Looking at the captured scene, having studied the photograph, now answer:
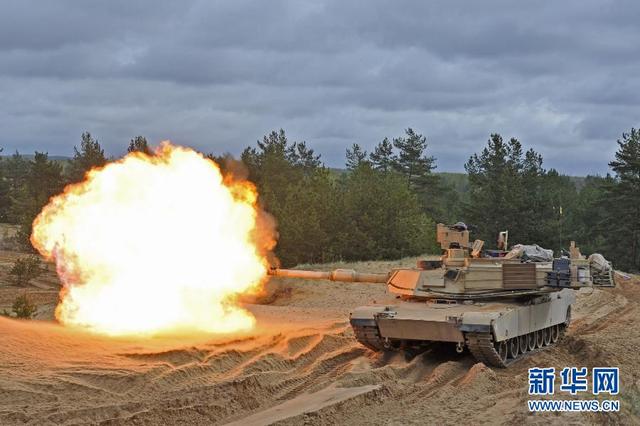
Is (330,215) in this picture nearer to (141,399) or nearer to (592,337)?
(592,337)

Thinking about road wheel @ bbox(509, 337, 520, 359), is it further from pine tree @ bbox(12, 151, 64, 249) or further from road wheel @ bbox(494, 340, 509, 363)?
pine tree @ bbox(12, 151, 64, 249)

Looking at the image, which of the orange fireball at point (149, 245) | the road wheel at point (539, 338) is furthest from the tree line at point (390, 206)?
the road wheel at point (539, 338)

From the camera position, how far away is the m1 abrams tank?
12953 mm

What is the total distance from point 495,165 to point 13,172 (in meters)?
50.5

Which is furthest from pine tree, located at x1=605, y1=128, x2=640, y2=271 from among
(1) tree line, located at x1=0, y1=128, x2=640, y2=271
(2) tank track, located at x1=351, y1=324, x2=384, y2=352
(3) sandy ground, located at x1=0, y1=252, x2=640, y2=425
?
(2) tank track, located at x1=351, y1=324, x2=384, y2=352

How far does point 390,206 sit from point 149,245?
2238 cm

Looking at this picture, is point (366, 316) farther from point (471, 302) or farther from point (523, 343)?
point (523, 343)

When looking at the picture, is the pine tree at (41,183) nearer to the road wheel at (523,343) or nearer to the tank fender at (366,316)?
the tank fender at (366,316)

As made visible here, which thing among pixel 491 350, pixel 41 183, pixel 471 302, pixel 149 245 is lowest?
pixel 491 350

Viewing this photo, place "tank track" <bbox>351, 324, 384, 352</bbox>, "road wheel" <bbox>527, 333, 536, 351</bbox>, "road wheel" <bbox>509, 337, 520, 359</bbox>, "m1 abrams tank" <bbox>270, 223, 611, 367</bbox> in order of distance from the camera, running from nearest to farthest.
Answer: "m1 abrams tank" <bbox>270, 223, 611, 367</bbox> → "tank track" <bbox>351, 324, 384, 352</bbox> → "road wheel" <bbox>509, 337, 520, 359</bbox> → "road wheel" <bbox>527, 333, 536, 351</bbox>

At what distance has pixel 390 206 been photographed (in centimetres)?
3797

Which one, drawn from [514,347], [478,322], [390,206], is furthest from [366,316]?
[390,206]

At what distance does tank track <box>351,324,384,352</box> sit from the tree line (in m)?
17.4

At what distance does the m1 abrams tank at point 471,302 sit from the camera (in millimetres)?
12953
